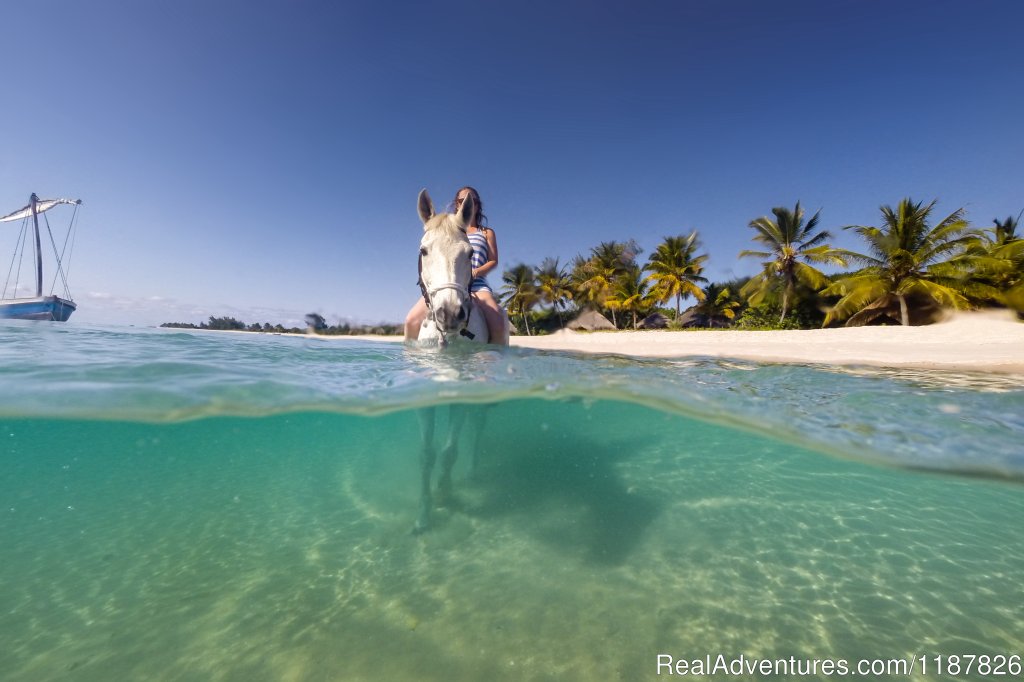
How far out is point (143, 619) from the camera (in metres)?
3.11

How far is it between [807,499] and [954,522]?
4.96 feet

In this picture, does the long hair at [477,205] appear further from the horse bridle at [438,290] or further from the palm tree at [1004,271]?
the palm tree at [1004,271]

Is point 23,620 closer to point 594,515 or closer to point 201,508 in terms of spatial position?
point 201,508

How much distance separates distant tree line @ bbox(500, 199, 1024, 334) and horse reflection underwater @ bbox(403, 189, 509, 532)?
26.9 meters

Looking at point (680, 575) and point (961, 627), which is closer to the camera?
point (961, 627)

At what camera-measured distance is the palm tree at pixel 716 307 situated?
1313 inches

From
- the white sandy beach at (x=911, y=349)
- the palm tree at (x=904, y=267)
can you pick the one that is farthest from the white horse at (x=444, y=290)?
the palm tree at (x=904, y=267)

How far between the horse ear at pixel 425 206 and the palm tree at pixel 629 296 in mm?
32101

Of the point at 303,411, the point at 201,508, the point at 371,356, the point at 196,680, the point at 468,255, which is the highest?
the point at 468,255

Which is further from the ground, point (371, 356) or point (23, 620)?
point (371, 356)

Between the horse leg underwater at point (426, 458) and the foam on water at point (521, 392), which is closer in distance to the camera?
the horse leg underwater at point (426, 458)

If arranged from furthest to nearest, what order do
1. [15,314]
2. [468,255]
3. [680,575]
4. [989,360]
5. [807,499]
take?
[15,314]
[989,360]
[807,499]
[468,255]
[680,575]

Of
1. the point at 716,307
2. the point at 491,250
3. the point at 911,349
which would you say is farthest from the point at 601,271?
the point at 491,250

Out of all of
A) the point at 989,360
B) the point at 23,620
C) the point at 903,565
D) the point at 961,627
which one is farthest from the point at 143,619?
the point at 989,360
